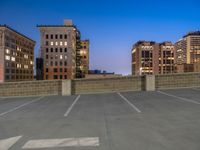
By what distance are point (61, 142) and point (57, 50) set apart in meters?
96.9

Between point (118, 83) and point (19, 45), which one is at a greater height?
point (19, 45)

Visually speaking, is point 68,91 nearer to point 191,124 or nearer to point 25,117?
point 25,117

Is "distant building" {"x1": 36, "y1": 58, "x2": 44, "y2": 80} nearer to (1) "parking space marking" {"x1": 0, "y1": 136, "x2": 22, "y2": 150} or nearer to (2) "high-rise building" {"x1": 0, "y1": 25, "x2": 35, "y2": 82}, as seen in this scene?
(2) "high-rise building" {"x1": 0, "y1": 25, "x2": 35, "y2": 82}

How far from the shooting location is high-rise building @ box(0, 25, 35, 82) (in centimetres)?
10169

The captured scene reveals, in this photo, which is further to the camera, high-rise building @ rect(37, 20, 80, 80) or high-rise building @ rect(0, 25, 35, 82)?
high-rise building @ rect(0, 25, 35, 82)

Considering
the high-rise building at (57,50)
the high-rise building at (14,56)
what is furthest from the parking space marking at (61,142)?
the high-rise building at (14,56)

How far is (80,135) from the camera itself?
28.8ft

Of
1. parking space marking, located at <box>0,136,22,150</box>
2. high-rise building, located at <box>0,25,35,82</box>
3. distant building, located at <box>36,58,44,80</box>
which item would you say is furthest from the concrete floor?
high-rise building, located at <box>0,25,35,82</box>

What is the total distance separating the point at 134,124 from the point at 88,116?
311cm

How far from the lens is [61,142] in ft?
26.3

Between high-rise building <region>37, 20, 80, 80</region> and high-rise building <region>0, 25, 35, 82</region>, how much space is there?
16.3 m

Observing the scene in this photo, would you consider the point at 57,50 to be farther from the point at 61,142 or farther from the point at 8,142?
the point at 61,142

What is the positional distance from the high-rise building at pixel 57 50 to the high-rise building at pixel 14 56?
16323mm

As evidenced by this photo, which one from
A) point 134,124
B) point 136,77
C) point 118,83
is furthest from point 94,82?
point 134,124
